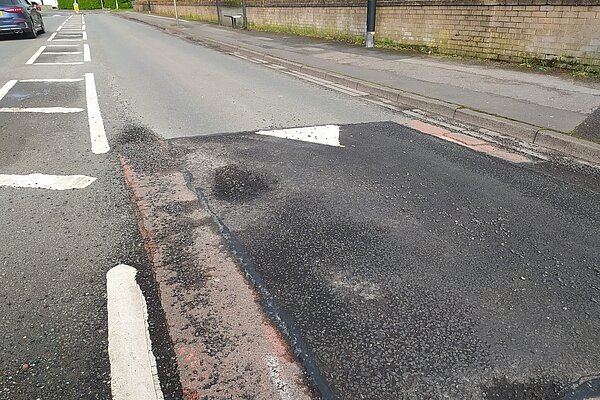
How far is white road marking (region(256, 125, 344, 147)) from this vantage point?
19.9ft

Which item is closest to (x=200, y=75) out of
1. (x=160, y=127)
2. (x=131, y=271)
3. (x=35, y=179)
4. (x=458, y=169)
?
(x=160, y=127)

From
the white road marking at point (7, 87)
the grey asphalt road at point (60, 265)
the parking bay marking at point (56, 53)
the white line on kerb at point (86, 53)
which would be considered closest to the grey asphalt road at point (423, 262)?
the grey asphalt road at point (60, 265)

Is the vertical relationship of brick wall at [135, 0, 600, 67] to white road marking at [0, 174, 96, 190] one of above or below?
above

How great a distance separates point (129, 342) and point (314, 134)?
4.40 m

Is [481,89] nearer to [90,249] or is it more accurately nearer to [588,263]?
[588,263]

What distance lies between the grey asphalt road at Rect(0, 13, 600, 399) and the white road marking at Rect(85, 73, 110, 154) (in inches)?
5.7

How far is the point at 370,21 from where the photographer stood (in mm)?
14828

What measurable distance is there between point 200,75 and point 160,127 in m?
5.01

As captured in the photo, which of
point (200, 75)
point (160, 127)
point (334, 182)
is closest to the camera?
point (334, 182)

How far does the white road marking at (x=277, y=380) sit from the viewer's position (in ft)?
7.07

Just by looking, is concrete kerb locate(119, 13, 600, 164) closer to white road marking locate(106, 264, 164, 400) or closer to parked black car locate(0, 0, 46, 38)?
white road marking locate(106, 264, 164, 400)

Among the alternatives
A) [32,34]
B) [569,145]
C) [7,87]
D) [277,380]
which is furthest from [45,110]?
[32,34]

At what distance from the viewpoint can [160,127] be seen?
670 cm

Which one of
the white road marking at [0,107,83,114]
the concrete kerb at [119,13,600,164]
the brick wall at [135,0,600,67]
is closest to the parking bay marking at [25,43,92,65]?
the white road marking at [0,107,83,114]
